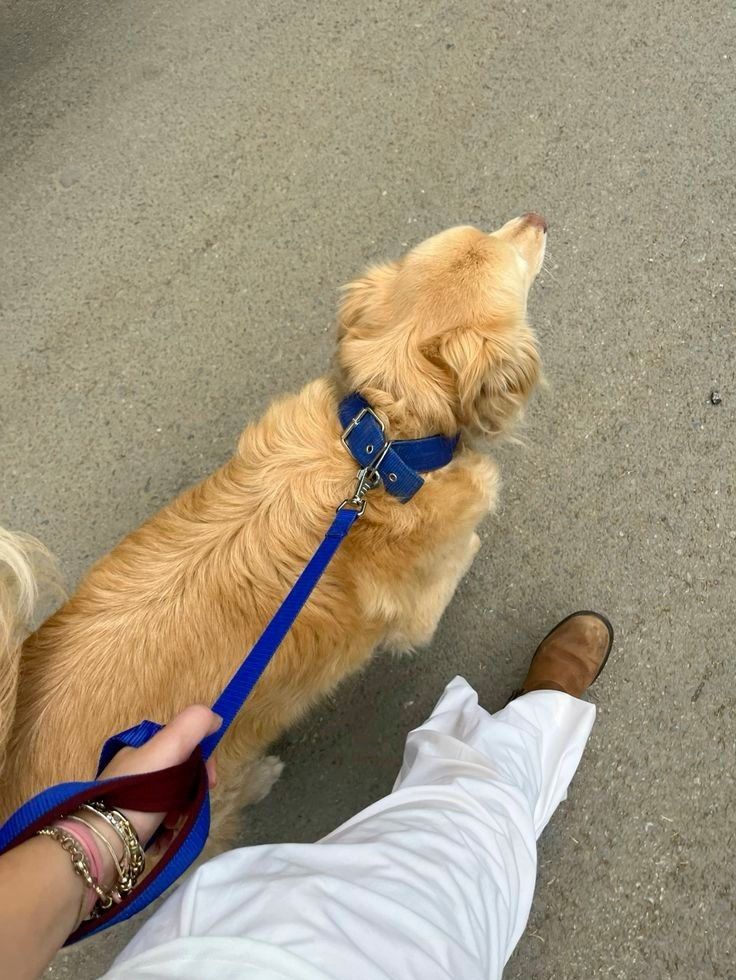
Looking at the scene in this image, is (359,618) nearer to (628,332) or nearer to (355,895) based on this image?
(355,895)

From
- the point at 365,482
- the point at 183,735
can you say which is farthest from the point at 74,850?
the point at 365,482

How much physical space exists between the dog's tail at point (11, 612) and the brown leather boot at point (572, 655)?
1.46 meters

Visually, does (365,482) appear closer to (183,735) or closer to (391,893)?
(183,735)

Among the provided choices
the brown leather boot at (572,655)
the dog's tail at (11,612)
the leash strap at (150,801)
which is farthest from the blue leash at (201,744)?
the brown leather boot at (572,655)

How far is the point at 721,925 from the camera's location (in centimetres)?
183

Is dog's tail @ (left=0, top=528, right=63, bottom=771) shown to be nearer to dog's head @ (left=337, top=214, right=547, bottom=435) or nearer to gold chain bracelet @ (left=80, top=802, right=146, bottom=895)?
gold chain bracelet @ (left=80, top=802, right=146, bottom=895)

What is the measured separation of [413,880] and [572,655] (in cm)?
98

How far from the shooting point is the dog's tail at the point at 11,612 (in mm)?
1265

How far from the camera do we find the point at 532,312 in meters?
2.34

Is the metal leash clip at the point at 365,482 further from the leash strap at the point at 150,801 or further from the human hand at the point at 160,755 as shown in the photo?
the human hand at the point at 160,755

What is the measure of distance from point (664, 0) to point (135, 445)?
9.24 ft

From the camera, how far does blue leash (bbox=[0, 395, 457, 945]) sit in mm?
906

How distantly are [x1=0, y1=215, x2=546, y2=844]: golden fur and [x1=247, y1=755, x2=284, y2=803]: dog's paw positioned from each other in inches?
6.3

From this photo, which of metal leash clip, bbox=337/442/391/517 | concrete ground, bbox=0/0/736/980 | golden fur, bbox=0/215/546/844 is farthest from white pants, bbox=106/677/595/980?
metal leash clip, bbox=337/442/391/517
